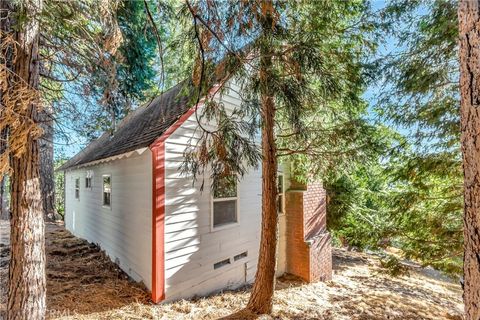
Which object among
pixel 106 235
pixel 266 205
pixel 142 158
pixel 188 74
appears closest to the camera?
pixel 188 74

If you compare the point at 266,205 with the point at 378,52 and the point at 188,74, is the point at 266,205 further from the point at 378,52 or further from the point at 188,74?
the point at 378,52

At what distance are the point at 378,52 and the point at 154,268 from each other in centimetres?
627

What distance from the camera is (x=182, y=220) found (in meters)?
5.43

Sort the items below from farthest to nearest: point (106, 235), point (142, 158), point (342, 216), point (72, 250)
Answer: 1. point (342, 216)
2. point (72, 250)
3. point (106, 235)
4. point (142, 158)

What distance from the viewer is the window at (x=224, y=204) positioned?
20.4 ft

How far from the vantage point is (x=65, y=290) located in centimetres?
530

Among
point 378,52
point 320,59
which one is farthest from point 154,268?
point 378,52

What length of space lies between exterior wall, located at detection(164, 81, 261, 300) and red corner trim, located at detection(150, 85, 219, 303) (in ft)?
0.33

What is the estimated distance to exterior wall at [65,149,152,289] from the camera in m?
5.38

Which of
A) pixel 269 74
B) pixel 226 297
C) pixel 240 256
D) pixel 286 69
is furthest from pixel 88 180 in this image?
pixel 286 69

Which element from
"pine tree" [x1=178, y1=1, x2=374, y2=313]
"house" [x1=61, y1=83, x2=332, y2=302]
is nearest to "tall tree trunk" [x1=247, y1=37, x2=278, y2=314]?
"pine tree" [x1=178, y1=1, x2=374, y2=313]

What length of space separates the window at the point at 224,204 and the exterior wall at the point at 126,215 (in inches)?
62.4

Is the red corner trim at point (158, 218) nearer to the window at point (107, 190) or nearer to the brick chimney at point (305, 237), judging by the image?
the window at point (107, 190)

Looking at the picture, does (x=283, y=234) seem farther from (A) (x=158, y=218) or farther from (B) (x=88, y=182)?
(B) (x=88, y=182)
